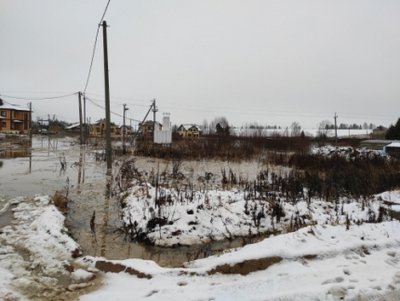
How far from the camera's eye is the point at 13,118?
55062mm

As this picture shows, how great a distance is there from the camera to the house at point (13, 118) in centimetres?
5322

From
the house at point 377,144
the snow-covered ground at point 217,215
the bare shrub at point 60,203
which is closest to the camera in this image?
the snow-covered ground at point 217,215

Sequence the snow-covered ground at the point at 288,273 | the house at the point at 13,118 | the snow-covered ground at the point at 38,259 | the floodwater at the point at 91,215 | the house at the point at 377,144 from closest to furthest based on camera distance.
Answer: the snow-covered ground at the point at 288,273, the snow-covered ground at the point at 38,259, the floodwater at the point at 91,215, the house at the point at 377,144, the house at the point at 13,118

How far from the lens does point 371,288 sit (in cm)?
324

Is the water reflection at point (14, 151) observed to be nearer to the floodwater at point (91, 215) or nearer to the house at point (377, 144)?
the floodwater at point (91, 215)

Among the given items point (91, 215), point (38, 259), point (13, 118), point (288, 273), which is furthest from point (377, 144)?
point (13, 118)

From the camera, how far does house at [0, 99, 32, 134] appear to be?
5322 centimetres

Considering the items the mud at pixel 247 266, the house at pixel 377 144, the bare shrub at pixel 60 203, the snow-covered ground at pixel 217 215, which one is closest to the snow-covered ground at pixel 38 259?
the bare shrub at pixel 60 203

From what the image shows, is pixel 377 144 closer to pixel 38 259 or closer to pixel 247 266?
pixel 247 266

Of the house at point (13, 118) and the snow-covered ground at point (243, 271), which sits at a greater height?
the house at point (13, 118)

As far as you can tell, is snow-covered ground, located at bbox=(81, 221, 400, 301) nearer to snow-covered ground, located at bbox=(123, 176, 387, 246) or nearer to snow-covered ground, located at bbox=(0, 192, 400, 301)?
snow-covered ground, located at bbox=(0, 192, 400, 301)

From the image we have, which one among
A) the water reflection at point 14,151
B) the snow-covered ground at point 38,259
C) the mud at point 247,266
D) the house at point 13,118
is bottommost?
the snow-covered ground at point 38,259

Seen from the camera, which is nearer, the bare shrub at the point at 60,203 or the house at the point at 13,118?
the bare shrub at the point at 60,203

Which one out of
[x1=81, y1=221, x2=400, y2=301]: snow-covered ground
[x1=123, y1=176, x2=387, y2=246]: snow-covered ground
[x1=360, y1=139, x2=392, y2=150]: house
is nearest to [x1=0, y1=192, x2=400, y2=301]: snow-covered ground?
[x1=81, y1=221, x2=400, y2=301]: snow-covered ground
